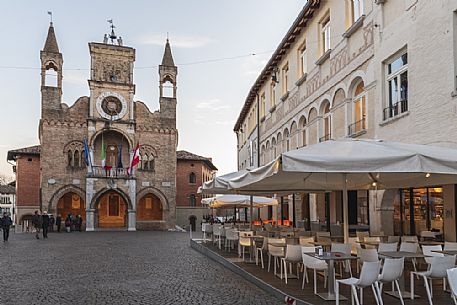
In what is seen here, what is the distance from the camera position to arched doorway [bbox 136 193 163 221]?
43.2m

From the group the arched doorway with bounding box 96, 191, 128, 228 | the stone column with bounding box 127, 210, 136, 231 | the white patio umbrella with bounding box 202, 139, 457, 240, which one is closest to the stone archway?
the arched doorway with bounding box 96, 191, 128, 228

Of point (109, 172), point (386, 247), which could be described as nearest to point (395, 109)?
point (386, 247)

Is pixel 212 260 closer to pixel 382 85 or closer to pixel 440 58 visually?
pixel 382 85

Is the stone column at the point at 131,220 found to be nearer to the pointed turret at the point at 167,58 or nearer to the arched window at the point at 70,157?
the arched window at the point at 70,157

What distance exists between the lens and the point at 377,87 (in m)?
13.2

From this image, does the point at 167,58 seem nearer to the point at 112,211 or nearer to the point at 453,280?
the point at 112,211

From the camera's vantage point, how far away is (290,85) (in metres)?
21.5

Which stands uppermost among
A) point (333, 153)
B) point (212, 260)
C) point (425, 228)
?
point (333, 153)

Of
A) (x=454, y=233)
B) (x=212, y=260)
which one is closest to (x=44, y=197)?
(x=212, y=260)

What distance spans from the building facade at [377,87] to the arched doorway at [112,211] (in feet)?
83.9

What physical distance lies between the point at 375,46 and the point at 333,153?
7326 millimetres

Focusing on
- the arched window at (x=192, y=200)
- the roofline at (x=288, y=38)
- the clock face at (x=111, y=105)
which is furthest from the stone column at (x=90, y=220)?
the roofline at (x=288, y=38)

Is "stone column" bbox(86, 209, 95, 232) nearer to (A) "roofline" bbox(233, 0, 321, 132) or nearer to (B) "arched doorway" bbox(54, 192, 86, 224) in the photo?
(B) "arched doorway" bbox(54, 192, 86, 224)

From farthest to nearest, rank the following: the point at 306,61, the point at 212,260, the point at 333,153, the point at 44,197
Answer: the point at 44,197
the point at 306,61
the point at 212,260
the point at 333,153
